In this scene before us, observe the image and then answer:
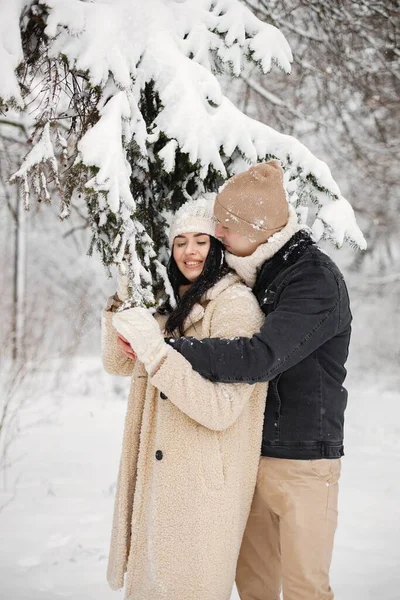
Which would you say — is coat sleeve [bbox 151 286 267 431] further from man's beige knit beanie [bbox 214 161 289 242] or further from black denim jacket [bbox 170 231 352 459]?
man's beige knit beanie [bbox 214 161 289 242]

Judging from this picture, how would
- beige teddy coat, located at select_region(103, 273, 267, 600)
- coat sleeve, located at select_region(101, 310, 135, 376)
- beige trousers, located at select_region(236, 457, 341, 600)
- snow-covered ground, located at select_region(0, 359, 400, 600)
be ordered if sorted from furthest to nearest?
snow-covered ground, located at select_region(0, 359, 400, 600) → coat sleeve, located at select_region(101, 310, 135, 376) → beige trousers, located at select_region(236, 457, 341, 600) → beige teddy coat, located at select_region(103, 273, 267, 600)

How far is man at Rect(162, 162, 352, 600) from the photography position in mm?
2551

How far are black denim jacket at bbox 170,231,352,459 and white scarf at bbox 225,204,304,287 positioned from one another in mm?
28

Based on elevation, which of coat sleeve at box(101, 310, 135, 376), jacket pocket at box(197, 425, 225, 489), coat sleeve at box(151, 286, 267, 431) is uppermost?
coat sleeve at box(101, 310, 135, 376)

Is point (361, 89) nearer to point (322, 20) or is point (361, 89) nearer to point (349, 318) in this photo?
point (322, 20)

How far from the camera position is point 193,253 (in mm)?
2818

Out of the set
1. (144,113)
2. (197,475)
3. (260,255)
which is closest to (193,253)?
(260,255)

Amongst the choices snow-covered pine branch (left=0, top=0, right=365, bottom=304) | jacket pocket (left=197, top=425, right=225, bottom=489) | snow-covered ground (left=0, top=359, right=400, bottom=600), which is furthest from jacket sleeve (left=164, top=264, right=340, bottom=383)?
snow-covered ground (left=0, top=359, right=400, bottom=600)

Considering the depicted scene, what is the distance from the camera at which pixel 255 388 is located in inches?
106

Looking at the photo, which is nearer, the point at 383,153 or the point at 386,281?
the point at 383,153

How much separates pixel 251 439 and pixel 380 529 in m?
3.90

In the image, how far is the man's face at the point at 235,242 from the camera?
2.75 meters

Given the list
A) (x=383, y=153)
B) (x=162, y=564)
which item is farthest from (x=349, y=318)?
(x=383, y=153)

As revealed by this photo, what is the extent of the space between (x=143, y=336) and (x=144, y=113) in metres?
1.29
